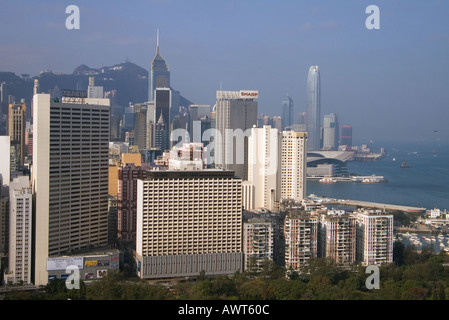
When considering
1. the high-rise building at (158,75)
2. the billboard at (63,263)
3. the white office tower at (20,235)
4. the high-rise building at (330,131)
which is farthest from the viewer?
the high-rise building at (330,131)

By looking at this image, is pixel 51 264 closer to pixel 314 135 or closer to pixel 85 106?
pixel 85 106

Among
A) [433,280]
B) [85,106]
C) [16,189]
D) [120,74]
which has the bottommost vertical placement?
[433,280]

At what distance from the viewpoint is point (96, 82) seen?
30812mm

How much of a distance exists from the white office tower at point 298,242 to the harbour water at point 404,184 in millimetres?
9736

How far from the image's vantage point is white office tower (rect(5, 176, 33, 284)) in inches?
359

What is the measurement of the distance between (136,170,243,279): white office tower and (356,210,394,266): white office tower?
1950mm

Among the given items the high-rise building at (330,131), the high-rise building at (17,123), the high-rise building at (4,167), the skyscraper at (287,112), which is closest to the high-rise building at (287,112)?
the skyscraper at (287,112)

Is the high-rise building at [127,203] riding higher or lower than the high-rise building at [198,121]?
lower

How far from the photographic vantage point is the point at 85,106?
1036 cm

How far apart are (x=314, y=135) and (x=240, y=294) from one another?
2875 cm

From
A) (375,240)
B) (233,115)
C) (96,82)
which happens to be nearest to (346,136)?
(96,82)

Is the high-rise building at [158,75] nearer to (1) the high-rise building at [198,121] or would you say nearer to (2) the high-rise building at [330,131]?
(1) the high-rise building at [198,121]

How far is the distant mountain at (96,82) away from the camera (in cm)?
2203
